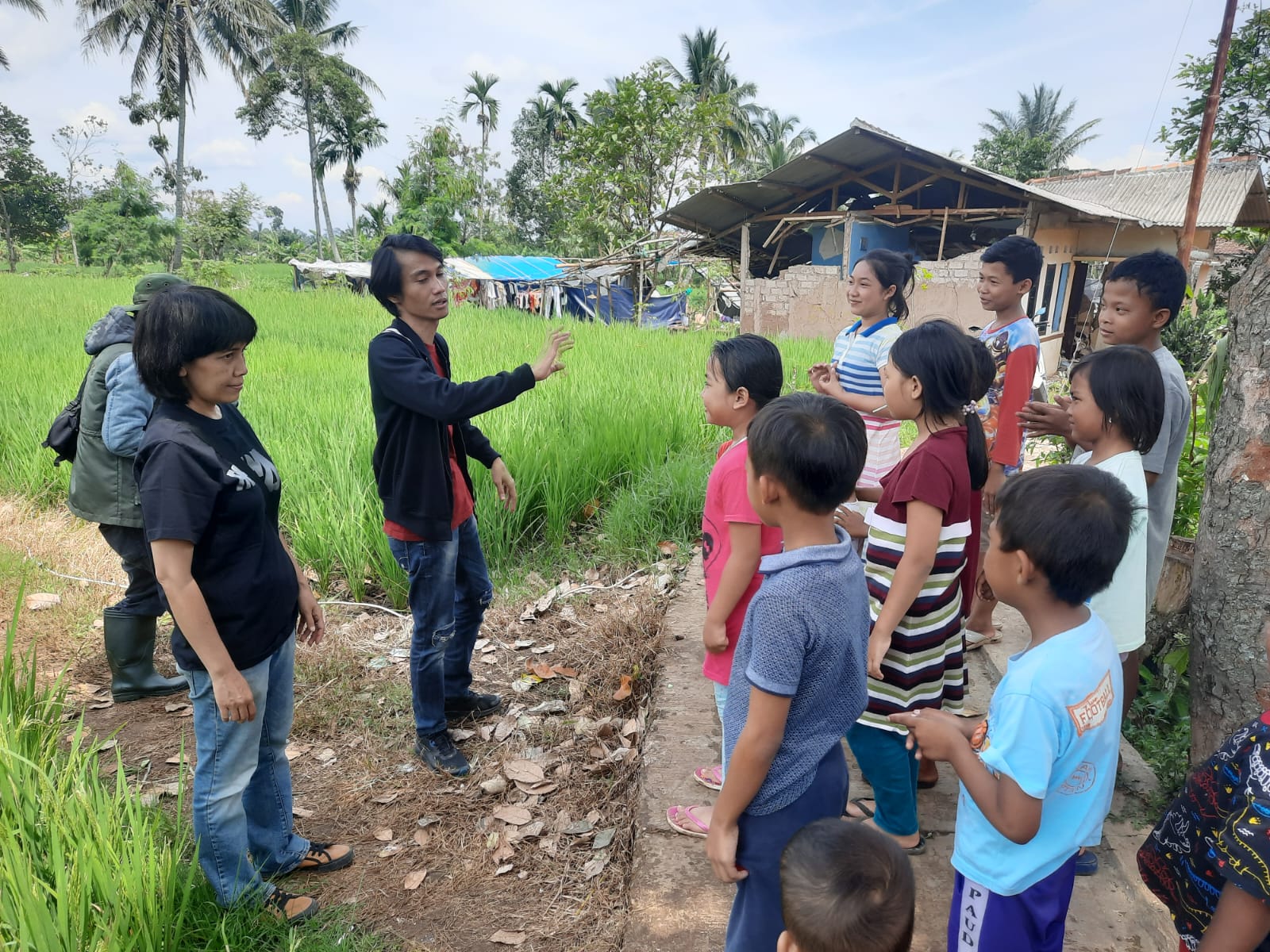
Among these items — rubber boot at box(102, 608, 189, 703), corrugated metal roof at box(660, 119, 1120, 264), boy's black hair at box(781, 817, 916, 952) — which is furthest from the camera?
corrugated metal roof at box(660, 119, 1120, 264)

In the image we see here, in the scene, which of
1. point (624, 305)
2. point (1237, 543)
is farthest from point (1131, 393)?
point (624, 305)

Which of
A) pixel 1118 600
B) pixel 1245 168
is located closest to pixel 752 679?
pixel 1118 600

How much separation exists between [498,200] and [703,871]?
37162mm

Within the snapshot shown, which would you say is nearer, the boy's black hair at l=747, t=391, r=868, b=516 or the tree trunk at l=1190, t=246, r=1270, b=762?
the boy's black hair at l=747, t=391, r=868, b=516

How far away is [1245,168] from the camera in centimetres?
1517

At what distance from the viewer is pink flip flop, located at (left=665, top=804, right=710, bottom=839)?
2.01 meters

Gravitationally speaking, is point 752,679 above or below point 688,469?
above

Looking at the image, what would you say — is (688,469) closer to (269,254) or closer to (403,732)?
(403,732)

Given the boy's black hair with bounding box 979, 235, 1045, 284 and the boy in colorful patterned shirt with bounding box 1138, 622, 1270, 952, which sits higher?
the boy's black hair with bounding box 979, 235, 1045, 284

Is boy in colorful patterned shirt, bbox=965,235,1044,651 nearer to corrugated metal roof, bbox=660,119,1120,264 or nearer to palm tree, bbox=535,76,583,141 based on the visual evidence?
corrugated metal roof, bbox=660,119,1120,264

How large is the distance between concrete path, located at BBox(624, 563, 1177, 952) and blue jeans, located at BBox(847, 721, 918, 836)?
4.7 inches

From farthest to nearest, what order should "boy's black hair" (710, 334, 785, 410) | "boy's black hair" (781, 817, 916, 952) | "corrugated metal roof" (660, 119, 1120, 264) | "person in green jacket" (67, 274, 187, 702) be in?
1. "corrugated metal roof" (660, 119, 1120, 264)
2. "person in green jacket" (67, 274, 187, 702)
3. "boy's black hair" (710, 334, 785, 410)
4. "boy's black hair" (781, 817, 916, 952)

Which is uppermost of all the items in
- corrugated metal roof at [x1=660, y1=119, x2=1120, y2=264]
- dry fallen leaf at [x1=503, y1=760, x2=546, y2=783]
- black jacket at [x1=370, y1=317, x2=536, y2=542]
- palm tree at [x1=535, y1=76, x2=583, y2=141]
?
palm tree at [x1=535, y1=76, x2=583, y2=141]

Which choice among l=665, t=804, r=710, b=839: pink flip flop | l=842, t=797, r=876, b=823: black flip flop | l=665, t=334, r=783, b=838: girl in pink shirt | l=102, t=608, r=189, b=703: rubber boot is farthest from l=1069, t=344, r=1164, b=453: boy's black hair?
l=102, t=608, r=189, b=703: rubber boot
